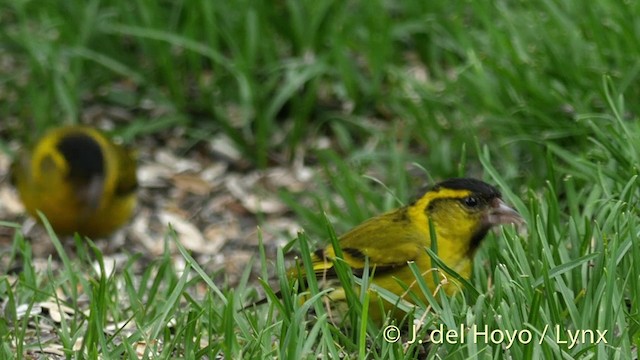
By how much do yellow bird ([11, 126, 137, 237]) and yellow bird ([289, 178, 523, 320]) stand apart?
239 centimetres

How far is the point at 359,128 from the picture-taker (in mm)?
7246

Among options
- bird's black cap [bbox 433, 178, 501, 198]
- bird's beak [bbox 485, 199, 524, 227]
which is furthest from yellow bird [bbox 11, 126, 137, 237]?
bird's beak [bbox 485, 199, 524, 227]

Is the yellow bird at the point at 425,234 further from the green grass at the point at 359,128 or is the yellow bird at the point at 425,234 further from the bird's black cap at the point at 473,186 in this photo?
the green grass at the point at 359,128

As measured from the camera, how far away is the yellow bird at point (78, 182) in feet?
22.2

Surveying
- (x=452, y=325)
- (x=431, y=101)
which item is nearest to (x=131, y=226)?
(x=431, y=101)

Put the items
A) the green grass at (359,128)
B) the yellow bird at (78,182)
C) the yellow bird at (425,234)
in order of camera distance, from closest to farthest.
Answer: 1. the green grass at (359,128)
2. the yellow bird at (425,234)
3. the yellow bird at (78,182)

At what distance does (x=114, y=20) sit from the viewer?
7359 millimetres

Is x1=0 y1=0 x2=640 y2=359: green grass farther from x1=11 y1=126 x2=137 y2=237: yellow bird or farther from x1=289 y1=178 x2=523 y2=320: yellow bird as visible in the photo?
x1=11 y1=126 x2=137 y2=237: yellow bird

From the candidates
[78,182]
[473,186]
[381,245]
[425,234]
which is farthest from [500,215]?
[78,182]

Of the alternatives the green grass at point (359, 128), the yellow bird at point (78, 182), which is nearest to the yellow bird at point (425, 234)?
the green grass at point (359, 128)

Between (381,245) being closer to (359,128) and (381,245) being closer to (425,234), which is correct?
(425,234)

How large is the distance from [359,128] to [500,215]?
2.80 meters

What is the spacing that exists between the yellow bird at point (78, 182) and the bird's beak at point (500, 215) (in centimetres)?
277

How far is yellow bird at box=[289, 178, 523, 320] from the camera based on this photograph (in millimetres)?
4469
